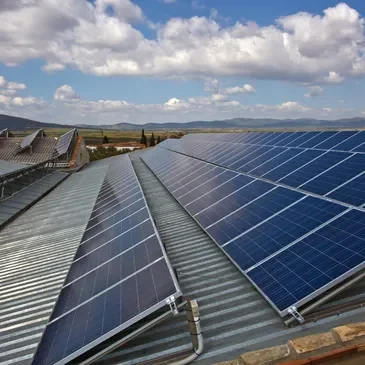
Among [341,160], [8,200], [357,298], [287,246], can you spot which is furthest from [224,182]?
[8,200]

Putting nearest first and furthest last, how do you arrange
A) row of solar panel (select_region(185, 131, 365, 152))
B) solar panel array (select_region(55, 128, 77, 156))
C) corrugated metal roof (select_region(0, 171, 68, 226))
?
1. row of solar panel (select_region(185, 131, 365, 152))
2. corrugated metal roof (select_region(0, 171, 68, 226))
3. solar panel array (select_region(55, 128, 77, 156))

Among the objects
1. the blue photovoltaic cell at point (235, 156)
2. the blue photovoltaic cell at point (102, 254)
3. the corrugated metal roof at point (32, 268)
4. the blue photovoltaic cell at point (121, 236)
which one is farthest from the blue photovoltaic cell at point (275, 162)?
the blue photovoltaic cell at point (102, 254)

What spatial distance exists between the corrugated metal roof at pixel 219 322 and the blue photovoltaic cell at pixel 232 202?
231cm

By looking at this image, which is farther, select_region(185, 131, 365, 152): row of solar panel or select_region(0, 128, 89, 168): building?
select_region(0, 128, 89, 168): building

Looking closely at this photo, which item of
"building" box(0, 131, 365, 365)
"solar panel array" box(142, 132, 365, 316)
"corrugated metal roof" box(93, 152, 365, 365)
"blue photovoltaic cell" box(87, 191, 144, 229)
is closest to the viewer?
"building" box(0, 131, 365, 365)

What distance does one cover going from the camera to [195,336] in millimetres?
6609

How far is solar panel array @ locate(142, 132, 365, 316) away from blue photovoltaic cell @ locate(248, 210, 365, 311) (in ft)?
0.07

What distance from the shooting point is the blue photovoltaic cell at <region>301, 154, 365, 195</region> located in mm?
14232

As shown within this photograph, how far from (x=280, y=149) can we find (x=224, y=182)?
10.4 m

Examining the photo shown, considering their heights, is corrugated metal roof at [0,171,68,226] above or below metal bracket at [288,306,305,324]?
below

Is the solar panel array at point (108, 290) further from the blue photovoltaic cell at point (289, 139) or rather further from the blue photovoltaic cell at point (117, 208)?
the blue photovoltaic cell at point (289, 139)

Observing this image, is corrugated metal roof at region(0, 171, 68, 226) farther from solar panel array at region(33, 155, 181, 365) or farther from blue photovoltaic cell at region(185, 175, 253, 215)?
solar panel array at region(33, 155, 181, 365)

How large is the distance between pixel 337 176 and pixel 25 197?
24.4 metres

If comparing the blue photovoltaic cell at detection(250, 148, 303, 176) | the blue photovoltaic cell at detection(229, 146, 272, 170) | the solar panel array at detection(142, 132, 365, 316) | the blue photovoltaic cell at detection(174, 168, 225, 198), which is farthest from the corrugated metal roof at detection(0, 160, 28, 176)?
the blue photovoltaic cell at detection(250, 148, 303, 176)
